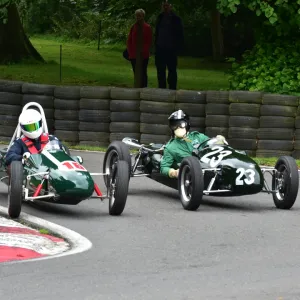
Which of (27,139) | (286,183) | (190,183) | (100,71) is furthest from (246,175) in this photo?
(100,71)

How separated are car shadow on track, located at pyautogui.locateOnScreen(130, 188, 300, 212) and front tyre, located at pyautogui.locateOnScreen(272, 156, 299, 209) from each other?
0.17 metres

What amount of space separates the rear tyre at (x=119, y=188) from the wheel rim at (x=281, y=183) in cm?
201

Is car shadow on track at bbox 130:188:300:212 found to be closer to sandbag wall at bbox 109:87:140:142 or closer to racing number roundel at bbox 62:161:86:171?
racing number roundel at bbox 62:161:86:171

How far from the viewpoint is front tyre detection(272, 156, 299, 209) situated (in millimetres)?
13867

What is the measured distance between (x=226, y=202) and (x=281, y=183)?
42.7 inches

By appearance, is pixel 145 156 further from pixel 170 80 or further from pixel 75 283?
pixel 170 80

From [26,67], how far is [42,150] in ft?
65.5

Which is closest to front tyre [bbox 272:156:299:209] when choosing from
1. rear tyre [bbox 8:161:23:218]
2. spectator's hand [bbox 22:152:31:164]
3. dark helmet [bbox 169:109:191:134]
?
dark helmet [bbox 169:109:191:134]

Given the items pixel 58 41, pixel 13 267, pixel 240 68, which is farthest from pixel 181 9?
pixel 58 41

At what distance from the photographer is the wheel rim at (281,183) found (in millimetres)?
14133

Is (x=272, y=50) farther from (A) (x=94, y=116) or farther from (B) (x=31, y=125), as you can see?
(B) (x=31, y=125)

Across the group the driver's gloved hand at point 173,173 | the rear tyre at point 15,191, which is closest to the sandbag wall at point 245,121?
the driver's gloved hand at point 173,173

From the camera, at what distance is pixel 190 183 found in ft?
45.6

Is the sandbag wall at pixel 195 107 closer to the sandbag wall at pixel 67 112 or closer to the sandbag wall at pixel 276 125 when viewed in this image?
the sandbag wall at pixel 276 125
